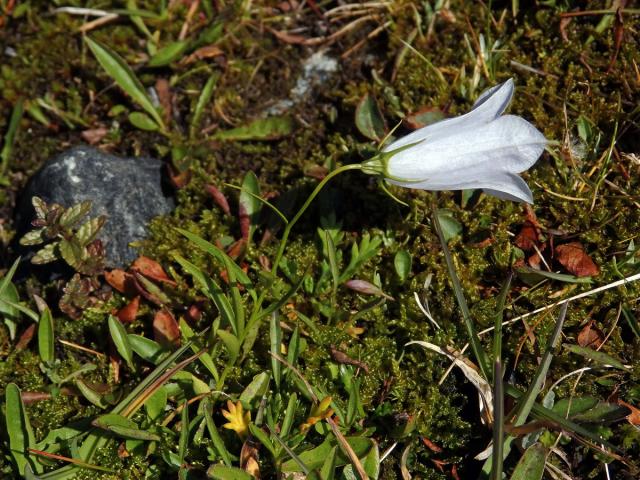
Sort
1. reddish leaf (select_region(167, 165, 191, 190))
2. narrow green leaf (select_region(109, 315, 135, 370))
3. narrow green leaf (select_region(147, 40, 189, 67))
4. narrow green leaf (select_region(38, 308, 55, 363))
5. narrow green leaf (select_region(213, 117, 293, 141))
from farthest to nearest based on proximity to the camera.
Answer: narrow green leaf (select_region(147, 40, 189, 67)) < narrow green leaf (select_region(213, 117, 293, 141)) < reddish leaf (select_region(167, 165, 191, 190)) < narrow green leaf (select_region(38, 308, 55, 363)) < narrow green leaf (select_region(109, 315, 135, 370))

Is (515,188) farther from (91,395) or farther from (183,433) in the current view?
(91,395)

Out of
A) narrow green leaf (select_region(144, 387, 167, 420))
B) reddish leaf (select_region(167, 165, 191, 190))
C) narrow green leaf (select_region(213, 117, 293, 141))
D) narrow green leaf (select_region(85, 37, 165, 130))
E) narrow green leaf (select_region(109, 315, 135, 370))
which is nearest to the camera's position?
narrow green leaf (select_region(144, 387, 167, 420))

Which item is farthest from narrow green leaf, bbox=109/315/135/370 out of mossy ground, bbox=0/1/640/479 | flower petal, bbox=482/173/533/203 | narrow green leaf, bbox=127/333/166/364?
flower petal, bbox=482/173/533/203

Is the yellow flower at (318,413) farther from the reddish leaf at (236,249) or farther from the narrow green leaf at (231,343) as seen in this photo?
the reddish leaf at (236,249)

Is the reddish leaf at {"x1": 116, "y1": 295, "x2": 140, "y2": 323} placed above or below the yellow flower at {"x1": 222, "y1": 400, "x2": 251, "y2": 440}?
above

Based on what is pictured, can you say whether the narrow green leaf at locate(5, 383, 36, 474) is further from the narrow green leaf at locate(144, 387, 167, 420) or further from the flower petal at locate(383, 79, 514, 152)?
the flower petal at locate(383, 79, 514, 152)

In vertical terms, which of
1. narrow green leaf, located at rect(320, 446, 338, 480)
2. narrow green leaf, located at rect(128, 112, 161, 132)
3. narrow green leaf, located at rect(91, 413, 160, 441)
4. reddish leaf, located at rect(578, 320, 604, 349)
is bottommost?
reddish leaf, located at rect(578, 320, 604, 349)
